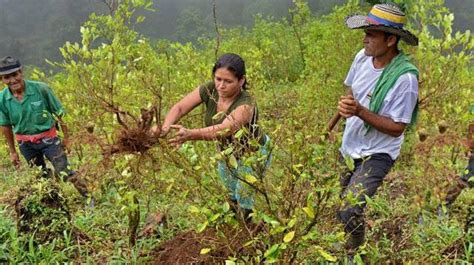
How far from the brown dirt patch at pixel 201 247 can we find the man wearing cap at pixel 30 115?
1539 millimetres

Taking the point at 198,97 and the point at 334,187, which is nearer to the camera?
the point at 334,187

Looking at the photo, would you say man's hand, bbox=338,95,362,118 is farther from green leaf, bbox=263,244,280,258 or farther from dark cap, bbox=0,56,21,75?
dark cap, bbox=0,56,21,75

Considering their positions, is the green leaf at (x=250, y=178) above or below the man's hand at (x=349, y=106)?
below

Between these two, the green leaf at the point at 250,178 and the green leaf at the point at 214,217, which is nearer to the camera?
the green leaf at the point at 250,178

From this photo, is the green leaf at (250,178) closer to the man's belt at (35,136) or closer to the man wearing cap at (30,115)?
the man wearing cap at (30,115)

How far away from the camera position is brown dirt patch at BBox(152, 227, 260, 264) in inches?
113

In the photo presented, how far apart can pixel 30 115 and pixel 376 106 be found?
10.8ft

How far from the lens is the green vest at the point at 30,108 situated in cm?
479

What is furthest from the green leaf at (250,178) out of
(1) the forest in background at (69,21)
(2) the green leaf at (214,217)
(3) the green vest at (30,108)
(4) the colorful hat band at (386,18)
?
(1) the forest in background at (69,21)

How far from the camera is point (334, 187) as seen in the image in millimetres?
2420

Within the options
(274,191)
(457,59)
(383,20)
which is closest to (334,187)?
(274,191)

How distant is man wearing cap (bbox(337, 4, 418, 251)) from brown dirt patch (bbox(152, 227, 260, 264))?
0.61 metres

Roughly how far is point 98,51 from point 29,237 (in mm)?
1413

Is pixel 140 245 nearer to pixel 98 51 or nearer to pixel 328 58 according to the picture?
pixel 98 51
